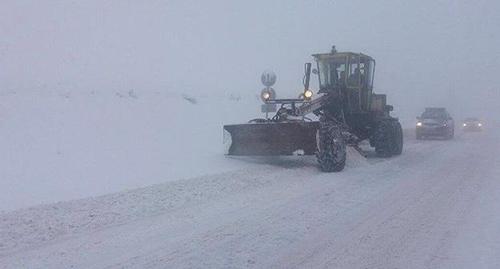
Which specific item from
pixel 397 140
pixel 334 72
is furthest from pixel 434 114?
pixel 334 72

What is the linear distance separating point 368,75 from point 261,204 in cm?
1058

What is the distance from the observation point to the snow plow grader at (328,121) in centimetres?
1520

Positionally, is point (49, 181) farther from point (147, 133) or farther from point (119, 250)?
point (147, 133)

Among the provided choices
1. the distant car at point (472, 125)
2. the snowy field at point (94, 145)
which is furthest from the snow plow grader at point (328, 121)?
the distant car at point (472, 125)

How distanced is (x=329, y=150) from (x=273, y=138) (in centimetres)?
152

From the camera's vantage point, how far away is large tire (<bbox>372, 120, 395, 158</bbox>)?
19.6 meters

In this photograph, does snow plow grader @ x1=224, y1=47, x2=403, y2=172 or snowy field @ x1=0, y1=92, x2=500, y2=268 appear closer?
snowy field @ x1=0, y1=92, x2=500, y2=268

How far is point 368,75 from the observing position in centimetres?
1973

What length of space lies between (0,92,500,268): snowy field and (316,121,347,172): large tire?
43cm

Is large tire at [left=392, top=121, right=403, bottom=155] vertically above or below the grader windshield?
below

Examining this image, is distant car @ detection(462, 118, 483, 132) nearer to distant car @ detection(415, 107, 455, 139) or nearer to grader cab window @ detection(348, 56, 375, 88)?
distant car @ detection(415, 107, 455, 139)

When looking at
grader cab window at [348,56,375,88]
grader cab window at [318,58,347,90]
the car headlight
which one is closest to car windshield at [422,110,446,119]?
grader cab window at [348,56,375,88]

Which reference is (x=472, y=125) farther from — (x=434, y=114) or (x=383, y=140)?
(x=383, y=140)

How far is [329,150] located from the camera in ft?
49.4
